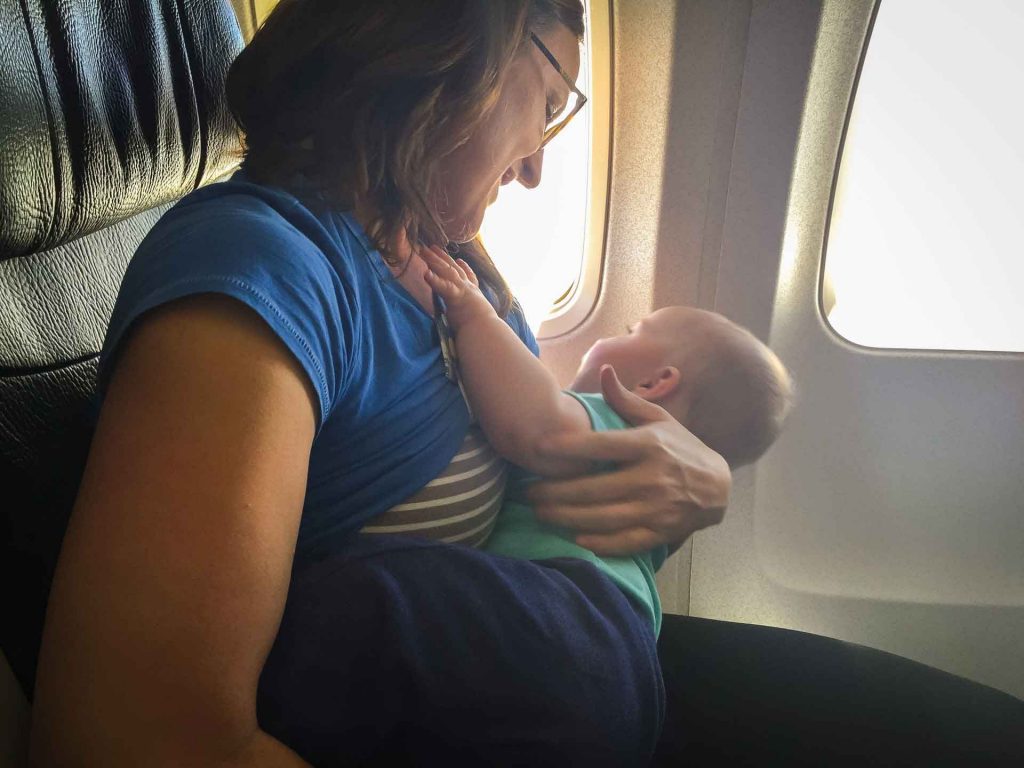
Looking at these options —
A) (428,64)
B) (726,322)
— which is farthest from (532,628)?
(726,322)

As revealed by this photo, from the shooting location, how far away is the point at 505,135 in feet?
2.43

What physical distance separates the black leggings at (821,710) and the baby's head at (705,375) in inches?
11.1

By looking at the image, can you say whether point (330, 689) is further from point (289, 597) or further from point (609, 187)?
point (609, 187)

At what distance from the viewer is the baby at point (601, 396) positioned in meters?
0.68

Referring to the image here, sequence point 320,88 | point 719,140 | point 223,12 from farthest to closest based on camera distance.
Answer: point 719,140
point 223,12
point 320,88

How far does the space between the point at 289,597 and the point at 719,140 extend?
0.98 metres

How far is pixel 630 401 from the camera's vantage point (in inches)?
33.1

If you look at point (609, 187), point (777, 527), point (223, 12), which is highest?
point (223, 12)

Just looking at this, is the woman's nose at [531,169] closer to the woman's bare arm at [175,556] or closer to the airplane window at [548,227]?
the airplane window at [548,227]

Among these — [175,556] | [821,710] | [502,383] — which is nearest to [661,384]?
[502,383]

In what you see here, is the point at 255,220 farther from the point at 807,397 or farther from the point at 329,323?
the point at 807,397

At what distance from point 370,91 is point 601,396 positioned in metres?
0.44

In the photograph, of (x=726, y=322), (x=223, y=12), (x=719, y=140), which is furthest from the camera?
(x=719, y=140)

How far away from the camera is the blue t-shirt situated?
16.6 inches
